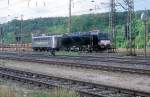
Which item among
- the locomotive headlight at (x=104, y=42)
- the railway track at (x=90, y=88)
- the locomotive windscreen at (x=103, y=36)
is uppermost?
the locomotive windscreen at (x=103, y=36)

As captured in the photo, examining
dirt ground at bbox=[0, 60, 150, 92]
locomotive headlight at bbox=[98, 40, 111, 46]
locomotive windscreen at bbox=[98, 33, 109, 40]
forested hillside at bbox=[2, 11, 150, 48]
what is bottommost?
dirt ground at bbox=[0, 60, 150, 92]

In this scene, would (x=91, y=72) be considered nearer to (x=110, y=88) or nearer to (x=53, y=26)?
(x=110, y=88)

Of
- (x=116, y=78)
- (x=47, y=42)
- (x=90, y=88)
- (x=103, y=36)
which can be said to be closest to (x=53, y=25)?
(x=47, y=42)

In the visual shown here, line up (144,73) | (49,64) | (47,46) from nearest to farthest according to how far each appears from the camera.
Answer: (144,73), (49,64), (47,46)

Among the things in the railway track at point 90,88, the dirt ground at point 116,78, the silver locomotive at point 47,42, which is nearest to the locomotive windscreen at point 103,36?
the silver locomotive at point 47,42

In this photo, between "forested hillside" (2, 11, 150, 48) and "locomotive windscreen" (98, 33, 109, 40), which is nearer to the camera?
"locomotive windscreen" (98, 33, 109, 40)

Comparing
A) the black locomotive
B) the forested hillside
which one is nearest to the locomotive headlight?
the black locomotive

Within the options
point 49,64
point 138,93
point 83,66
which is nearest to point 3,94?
point 138,93

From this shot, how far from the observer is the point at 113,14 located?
61.5 m

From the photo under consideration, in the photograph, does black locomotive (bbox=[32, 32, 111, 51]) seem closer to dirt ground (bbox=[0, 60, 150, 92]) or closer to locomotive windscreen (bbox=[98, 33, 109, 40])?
locomotive windscreen (bbox=[98, 33, 109, 40])

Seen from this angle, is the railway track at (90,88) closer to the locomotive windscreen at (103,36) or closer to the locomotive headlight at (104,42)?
the locomotive headlight at (104,42)

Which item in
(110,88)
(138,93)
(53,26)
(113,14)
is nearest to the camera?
(138,93)

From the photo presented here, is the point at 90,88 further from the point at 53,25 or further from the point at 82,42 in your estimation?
the point at 53,25

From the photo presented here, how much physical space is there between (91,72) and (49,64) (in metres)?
8.61
